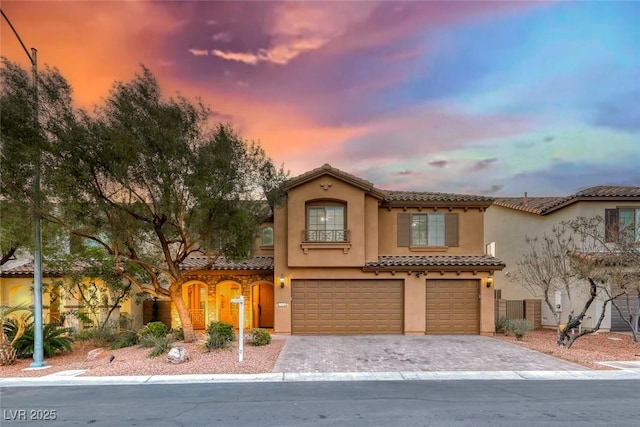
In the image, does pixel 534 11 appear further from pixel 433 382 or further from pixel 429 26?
pixel 433 382

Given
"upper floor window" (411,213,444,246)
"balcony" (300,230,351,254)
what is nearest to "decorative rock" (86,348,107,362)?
"balcony" (300,230,351,254)

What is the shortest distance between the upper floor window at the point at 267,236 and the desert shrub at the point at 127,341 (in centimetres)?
698

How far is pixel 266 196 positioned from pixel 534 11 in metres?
13.2

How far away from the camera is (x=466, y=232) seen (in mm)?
16203

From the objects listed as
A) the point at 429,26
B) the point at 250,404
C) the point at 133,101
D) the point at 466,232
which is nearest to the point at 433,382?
the point at 250,404

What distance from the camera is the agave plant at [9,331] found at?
10.2 meters

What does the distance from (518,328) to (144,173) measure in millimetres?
15261

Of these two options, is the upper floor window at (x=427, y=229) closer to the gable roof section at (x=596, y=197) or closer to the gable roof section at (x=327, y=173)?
the gable roof section at (x=327, y=173)

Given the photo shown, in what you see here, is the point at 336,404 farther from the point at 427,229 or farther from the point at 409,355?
the point at 427,229

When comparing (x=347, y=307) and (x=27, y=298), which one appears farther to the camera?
(x=27, y=298)

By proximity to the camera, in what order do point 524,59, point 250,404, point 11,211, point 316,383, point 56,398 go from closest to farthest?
point 250,404 → point 56,398 → point 316,383 → point 11,211 → point 524,59

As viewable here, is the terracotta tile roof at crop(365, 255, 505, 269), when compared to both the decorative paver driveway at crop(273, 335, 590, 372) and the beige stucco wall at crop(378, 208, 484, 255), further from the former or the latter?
the decorative paver driveway at crop(273, 335, 590, 372)

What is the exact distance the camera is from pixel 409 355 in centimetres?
1127

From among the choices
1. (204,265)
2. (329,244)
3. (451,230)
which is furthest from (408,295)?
(204,265)
